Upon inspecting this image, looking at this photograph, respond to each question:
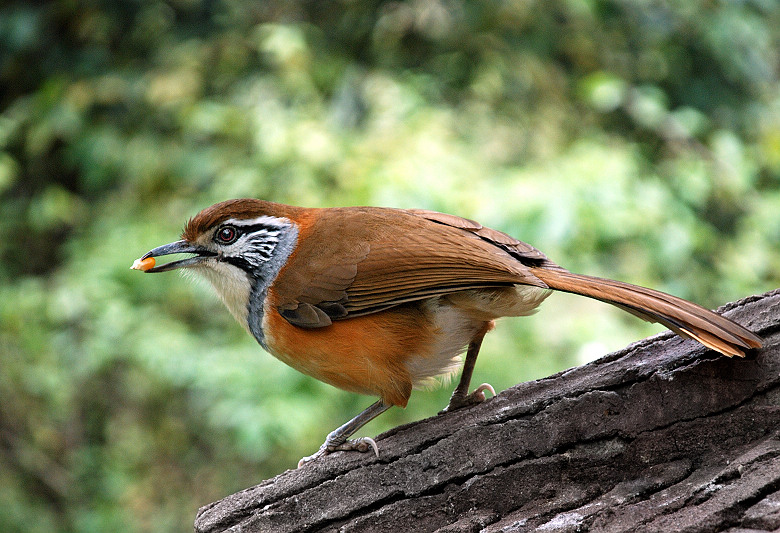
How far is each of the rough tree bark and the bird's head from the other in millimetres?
891

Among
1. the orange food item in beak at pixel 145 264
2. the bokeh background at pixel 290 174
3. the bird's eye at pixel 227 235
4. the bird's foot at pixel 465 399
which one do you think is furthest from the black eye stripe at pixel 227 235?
the bokeh background at pixel 290 174

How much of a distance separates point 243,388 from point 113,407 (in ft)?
8.65

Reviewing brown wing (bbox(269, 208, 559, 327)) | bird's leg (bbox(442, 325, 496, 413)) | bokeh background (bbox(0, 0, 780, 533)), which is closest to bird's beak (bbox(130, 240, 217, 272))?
brown wing (bbox(269, 208, 559, 327))

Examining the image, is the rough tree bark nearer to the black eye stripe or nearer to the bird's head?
the bird's head

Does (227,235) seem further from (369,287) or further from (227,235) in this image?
(369,287)

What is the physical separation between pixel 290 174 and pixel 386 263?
2621mm

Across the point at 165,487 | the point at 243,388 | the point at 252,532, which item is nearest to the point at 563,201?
the point at 243,388

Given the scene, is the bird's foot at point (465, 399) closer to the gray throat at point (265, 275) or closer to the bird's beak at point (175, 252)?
the gray throat at point (265, 275)

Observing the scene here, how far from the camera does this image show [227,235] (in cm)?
367

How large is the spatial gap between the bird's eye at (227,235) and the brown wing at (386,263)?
282 millimetres

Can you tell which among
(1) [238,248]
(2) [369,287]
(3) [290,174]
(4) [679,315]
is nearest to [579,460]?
(4) [679,315]

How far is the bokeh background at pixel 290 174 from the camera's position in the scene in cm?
534

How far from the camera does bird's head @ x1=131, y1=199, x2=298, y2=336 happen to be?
3.62 m

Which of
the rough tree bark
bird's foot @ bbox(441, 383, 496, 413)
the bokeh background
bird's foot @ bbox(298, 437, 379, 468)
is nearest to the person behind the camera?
the rough tree bark
